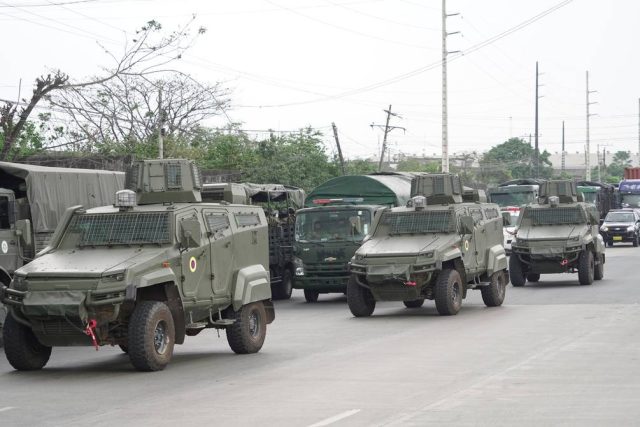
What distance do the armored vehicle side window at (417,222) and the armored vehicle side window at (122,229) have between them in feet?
25.4

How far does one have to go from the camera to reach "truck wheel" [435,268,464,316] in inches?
787

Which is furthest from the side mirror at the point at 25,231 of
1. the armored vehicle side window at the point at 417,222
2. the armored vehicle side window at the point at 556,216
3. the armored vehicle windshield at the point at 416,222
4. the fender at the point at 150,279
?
the armored vehicle side window at the point at 556,216

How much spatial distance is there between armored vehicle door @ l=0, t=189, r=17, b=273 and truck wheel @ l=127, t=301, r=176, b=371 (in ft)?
14.9

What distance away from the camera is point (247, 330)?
50.7 ft

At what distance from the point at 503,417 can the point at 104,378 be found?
5.30 meters

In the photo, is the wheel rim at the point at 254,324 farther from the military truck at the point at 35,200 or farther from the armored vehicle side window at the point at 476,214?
the armored vehicle side window at the point at 476,214

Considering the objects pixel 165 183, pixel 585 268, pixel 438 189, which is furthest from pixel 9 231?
pixel 585 268

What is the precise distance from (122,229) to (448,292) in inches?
291

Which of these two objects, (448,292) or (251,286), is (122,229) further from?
(448,292)

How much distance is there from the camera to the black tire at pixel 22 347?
44.6ft

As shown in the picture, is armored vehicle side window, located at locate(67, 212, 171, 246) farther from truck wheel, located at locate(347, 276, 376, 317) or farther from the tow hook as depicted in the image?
truck wheel, located at locate(347, 276, 376, 317)

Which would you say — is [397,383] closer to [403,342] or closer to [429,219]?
[403,342]

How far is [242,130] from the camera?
5400 cm

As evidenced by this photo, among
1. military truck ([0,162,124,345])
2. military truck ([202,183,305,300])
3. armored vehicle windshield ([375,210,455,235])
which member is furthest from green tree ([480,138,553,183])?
military truck ([0,162,124,345])
